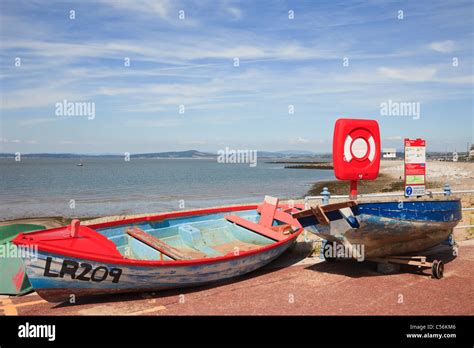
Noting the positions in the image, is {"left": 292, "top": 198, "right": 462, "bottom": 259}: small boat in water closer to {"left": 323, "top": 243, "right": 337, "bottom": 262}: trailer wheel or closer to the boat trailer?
the boat trailer

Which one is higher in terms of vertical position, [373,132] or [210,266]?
[373,132]

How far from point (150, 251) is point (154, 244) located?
223 mm

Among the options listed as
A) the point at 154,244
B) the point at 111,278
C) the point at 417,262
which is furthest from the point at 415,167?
the point at 111,278

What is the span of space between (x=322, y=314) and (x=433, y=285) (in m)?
2.56

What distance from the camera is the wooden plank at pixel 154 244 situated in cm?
813

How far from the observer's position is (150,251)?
8469 mm

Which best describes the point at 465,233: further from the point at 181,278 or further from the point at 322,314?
the point at 181,278

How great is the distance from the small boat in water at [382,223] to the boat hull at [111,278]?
5.32ft

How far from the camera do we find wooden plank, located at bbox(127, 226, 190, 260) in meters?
8.13

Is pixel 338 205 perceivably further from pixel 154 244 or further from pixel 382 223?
pixel 154 244

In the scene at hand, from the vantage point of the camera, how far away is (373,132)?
769 cm

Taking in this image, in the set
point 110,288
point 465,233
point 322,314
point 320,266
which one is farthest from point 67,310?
point 465,233

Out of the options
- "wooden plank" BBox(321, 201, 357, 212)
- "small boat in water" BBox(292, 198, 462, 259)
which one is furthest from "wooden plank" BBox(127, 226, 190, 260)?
"wooden plank" BBox(321, 201, 357, 212)
